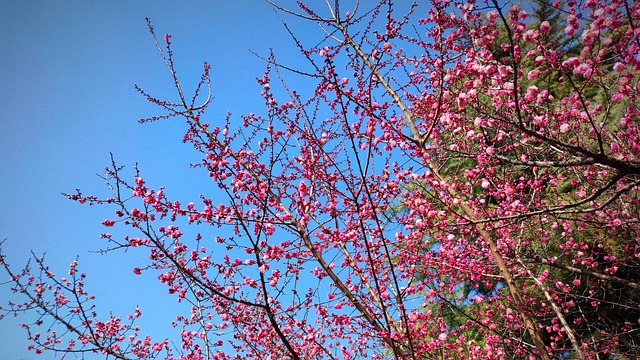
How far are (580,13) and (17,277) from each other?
8.72m

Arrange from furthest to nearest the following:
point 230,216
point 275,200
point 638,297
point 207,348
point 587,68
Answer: point 638,297 → point 207,348 → point 275,200 → point 230,216 → point 587,68

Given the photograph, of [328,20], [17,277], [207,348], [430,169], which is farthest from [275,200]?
[17,277]

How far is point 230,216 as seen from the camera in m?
3.55

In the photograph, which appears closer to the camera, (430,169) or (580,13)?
(580,13)

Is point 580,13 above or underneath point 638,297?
above

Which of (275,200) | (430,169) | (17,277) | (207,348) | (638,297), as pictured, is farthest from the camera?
(638,297)

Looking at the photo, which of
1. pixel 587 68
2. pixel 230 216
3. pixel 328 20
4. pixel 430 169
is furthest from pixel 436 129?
pixel 230 216

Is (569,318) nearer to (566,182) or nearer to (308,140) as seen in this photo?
(566,182)

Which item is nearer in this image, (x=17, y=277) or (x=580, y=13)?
(x=580, y=13)

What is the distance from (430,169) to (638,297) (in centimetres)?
605

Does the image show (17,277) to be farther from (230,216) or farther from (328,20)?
(328,20)

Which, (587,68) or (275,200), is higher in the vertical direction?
(275,200)

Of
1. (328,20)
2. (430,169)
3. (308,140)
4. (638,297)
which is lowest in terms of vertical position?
(638,297)

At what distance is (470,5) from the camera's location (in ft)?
10.7
